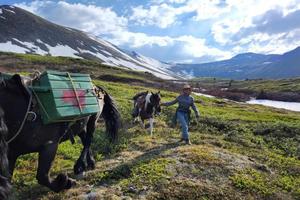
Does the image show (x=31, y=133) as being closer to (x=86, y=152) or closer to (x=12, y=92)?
(x=12, y=92)

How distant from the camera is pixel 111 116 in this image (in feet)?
50.1

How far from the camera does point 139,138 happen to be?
1920 centimetres

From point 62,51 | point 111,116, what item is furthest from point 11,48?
point 111,116

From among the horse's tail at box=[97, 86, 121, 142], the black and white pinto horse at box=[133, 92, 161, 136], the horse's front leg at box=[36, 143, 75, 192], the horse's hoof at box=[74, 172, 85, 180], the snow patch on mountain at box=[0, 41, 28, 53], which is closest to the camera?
the horse's front leg at box=[36, 143, 75, 192]

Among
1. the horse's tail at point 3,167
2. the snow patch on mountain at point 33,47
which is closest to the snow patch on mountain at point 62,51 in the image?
the snow patch on mountain at point 33,47

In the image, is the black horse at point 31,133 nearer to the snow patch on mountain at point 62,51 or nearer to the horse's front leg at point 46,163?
the horse's front leg at point 46,163

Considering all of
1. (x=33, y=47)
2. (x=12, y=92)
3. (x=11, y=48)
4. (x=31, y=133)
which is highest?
(x=33, y=47)

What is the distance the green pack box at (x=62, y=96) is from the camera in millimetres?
10172

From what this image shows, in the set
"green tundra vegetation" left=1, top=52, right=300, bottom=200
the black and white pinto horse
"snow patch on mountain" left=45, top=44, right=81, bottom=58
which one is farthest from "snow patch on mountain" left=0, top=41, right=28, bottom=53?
"green tundra vegetation" left=1, top=52, right=300, bottom=200

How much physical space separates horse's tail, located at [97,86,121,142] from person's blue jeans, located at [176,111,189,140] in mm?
3813

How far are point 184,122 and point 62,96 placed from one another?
343 inches

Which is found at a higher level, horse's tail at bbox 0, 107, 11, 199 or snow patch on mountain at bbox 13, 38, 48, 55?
snow patch on mountain at bbox 13, 38, 48, 55

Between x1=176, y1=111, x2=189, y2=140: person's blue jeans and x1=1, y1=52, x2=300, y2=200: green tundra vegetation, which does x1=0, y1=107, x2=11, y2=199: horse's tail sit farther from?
x1=176, y1=111, x2=189, y2=140: person's blue jeans

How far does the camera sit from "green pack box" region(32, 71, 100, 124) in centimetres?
1017
